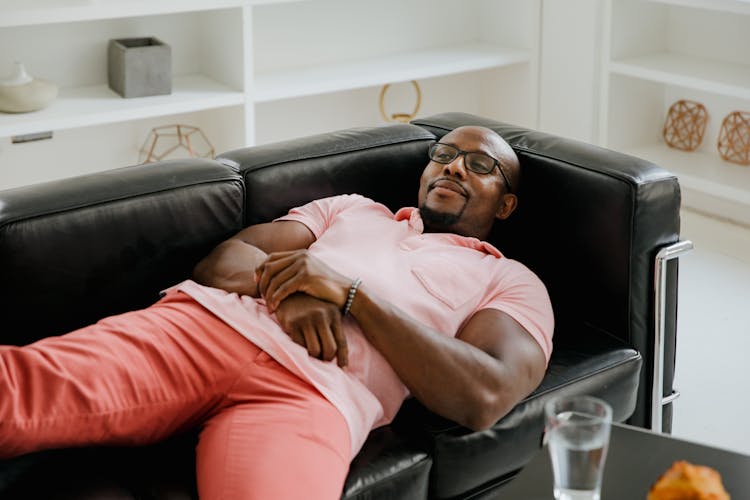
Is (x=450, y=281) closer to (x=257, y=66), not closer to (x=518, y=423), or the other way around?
(x=518, y=423)

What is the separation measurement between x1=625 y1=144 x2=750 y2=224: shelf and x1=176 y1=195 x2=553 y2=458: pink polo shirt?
182 centimetres

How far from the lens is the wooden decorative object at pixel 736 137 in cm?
394

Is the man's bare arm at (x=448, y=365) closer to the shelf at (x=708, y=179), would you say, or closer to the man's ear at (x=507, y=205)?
the man's ear at (x=507, y=205)

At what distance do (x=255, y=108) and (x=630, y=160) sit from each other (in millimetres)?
2034

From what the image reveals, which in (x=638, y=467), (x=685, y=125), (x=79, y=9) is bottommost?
(x=638, y=467)

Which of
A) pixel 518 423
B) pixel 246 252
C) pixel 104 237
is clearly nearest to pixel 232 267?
pixel 246 252

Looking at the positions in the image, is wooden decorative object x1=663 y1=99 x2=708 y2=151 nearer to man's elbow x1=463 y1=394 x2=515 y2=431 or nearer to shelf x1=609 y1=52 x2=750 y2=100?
shelf x1=609 y1=52 x2=750 y2=100

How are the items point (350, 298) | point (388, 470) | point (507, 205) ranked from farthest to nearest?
point (507, 205) → point (350, 298) → point (388, 470)

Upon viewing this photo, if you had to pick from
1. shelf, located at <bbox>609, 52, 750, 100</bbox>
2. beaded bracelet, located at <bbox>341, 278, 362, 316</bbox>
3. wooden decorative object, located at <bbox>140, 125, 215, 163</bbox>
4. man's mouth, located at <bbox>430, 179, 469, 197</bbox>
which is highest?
shelf, located at <bbox>609, 52, 750, 100</bbox>

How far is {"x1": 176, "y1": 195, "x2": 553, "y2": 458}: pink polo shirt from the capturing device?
186 cm

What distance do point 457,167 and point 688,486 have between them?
4.12 ft

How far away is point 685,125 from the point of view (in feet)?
13.7

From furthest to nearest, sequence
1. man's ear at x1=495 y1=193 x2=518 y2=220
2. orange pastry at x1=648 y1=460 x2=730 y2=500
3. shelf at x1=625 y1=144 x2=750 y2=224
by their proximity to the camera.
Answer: shelf at x1=625 y1=144 x2=750 y2=224
man's ear at x1=495 y1=193 x2=518 y2=220
orange pastry at x1=648 y1=460 x2=730 y2=500

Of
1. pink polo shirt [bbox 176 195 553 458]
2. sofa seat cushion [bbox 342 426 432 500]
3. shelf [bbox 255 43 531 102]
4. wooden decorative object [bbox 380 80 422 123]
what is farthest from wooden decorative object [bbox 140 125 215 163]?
sofa seat cushion [bbox 342 426 432 500]
